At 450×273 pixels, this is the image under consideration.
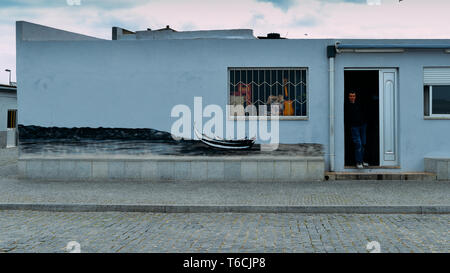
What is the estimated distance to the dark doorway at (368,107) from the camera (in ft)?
48.3

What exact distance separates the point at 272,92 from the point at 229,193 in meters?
3.84

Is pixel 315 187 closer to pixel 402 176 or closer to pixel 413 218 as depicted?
pixel 402 176

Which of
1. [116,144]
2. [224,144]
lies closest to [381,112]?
[224,144]

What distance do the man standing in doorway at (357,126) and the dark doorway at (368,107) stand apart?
389mm

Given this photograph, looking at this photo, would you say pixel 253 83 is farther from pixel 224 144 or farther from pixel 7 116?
pixel 7 116

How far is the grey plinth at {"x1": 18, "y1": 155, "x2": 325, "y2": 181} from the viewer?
1363cm

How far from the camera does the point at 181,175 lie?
13.8 meters

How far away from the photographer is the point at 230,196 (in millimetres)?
10766

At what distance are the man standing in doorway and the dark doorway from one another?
0.39 m

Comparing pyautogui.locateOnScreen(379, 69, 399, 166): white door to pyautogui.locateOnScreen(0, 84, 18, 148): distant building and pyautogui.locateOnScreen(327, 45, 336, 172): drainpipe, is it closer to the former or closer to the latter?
pyautogui.locateOnScreen(327, 45, 336, 172): drainpipe

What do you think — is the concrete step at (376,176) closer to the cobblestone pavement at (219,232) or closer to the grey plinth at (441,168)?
the grey plinth at (441,168)

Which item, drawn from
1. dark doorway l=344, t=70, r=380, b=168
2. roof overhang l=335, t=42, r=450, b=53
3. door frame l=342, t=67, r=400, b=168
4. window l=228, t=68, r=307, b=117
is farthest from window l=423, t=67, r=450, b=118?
window l=228, t=68, r=307, b=117

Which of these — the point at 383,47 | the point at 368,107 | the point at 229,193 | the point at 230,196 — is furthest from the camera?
the point at 368,107

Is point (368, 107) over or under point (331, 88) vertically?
under
